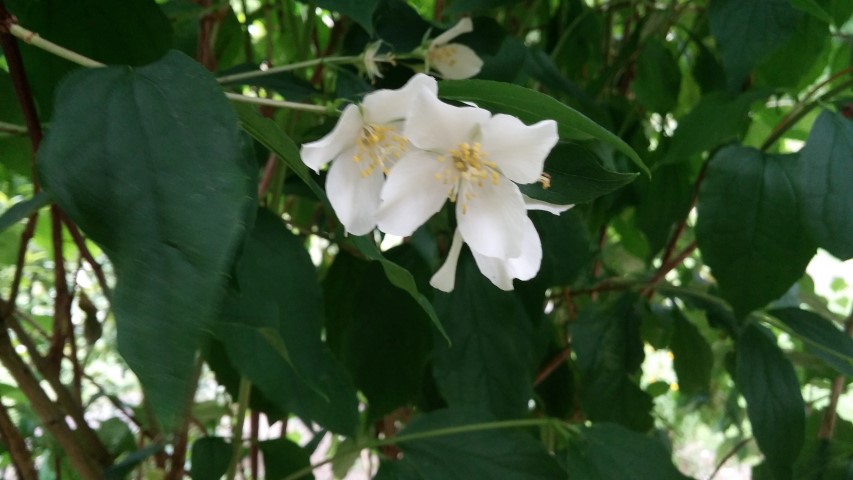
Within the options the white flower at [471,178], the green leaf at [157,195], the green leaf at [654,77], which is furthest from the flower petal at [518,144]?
the green leaf at [654,77]

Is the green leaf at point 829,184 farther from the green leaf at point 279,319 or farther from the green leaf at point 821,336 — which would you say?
the green leaf at point 279,319

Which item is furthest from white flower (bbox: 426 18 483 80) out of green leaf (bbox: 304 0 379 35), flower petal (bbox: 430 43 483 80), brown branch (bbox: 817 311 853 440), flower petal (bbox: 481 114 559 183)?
brown branch (bbox: 817 311 853 440)

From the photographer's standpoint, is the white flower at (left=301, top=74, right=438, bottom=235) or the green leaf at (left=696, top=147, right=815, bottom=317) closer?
the white flower at (left=301, top=74, right=438, bottom=235)

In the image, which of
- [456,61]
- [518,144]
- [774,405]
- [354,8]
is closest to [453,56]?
[456,61]

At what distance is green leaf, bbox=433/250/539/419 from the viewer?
0.62m

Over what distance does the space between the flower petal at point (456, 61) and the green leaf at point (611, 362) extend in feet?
0.94

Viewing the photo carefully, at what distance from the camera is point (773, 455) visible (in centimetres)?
63

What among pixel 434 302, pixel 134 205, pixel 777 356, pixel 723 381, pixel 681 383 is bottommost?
pixel 723 381

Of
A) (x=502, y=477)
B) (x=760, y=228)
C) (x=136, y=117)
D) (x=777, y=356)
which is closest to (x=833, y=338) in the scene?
(x=777, y=356)

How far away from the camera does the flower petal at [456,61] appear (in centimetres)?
57

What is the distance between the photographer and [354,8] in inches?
16.5

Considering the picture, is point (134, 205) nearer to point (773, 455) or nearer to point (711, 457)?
point (773, 455)

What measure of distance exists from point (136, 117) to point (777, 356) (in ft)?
1.95

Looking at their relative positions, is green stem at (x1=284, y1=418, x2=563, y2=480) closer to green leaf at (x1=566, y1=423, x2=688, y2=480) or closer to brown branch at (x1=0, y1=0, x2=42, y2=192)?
green leaf at (x1=566, y1=423, x2=688, y2=480)
